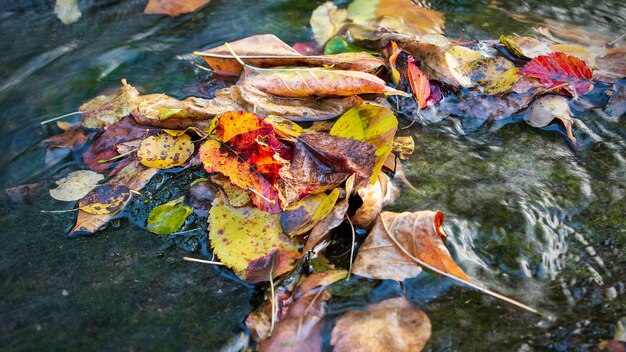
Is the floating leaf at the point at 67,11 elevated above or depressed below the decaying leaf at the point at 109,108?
above

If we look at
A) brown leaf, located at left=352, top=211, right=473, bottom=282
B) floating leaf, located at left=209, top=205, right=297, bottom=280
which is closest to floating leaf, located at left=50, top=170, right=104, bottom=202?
floating leaf, located at left=209, top=205, right=297, bottom=280

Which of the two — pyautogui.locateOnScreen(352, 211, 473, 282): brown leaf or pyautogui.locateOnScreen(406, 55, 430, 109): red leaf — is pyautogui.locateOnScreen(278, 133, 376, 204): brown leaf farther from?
pyautogui.locateOnScreen(406, 55, 430, 109): red leaf

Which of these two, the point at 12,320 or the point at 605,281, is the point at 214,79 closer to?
the point at 12,320

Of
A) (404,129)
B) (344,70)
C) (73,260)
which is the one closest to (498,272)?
(404,129)

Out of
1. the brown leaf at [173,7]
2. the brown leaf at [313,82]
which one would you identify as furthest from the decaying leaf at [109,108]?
the brown leaf at [173,7]

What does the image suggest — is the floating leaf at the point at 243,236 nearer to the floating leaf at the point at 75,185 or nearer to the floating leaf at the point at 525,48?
the floating leaf at the point at 75,185
